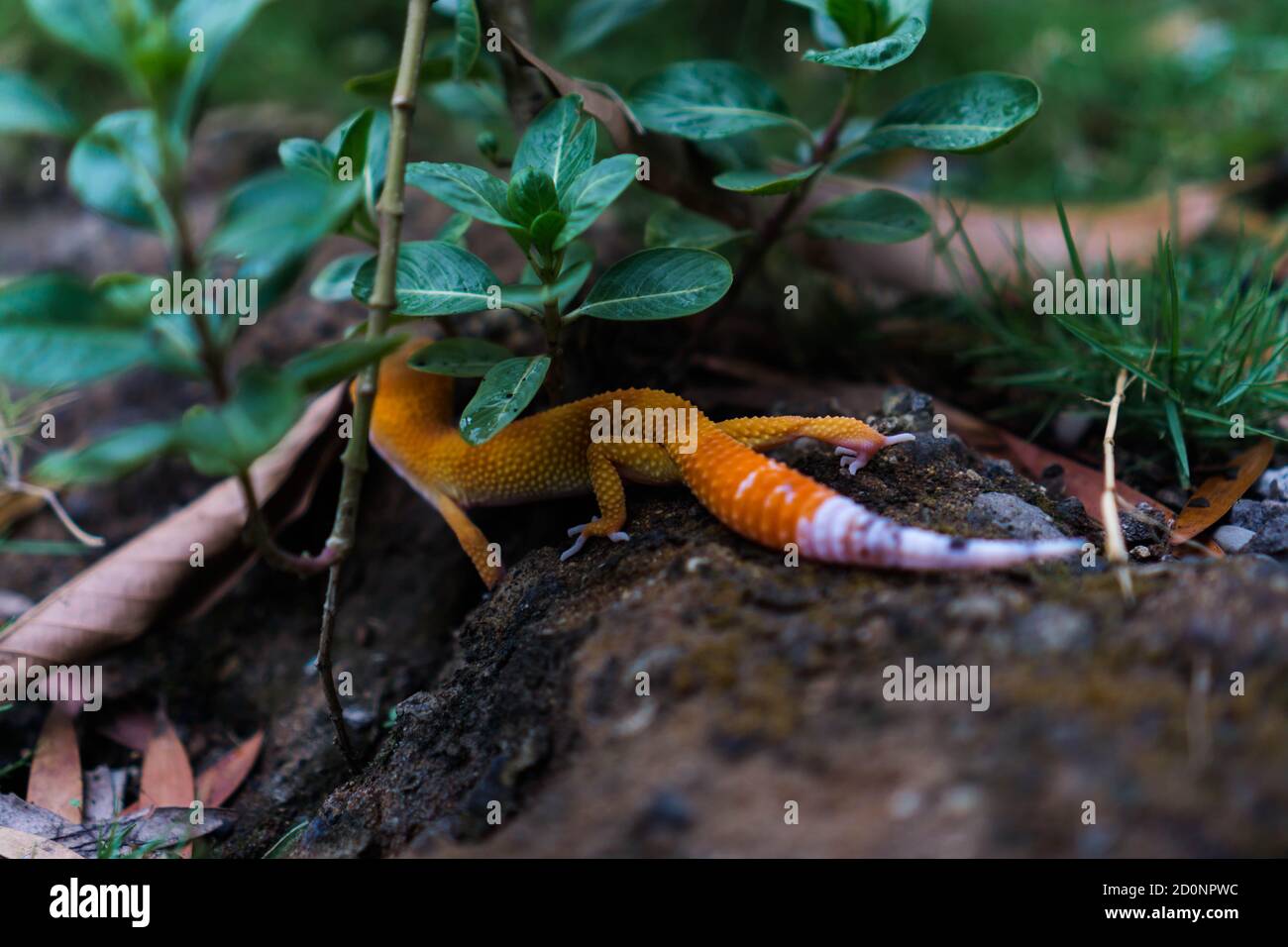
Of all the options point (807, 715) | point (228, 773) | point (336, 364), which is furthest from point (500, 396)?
point (228, 773)

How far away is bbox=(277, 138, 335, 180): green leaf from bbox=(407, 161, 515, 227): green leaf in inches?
10.9

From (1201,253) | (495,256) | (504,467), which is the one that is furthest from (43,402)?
(1201,253)

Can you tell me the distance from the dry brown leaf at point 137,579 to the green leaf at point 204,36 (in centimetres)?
183

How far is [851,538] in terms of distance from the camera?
2.32 m

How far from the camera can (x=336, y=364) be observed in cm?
204

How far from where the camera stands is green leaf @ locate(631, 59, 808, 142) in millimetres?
3221

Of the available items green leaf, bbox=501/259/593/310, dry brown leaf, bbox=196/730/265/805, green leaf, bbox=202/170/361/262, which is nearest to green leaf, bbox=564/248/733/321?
green leaf, bbox=501/259/593/310

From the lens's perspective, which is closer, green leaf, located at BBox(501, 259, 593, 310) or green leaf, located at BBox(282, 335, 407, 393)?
green leaf, located at BBox(282, 335, 407, 393)

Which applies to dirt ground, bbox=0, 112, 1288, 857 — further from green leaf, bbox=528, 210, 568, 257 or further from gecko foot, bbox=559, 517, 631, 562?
green leaf, bbox=528, 210, 568, 257

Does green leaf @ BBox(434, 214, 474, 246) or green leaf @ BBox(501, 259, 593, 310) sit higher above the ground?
green leaf @ BBox(434, 214, 474, 246)

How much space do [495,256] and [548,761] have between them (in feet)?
10.1

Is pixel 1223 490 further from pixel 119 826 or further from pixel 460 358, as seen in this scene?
pixel 119 826

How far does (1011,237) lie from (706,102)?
8.26 feet
